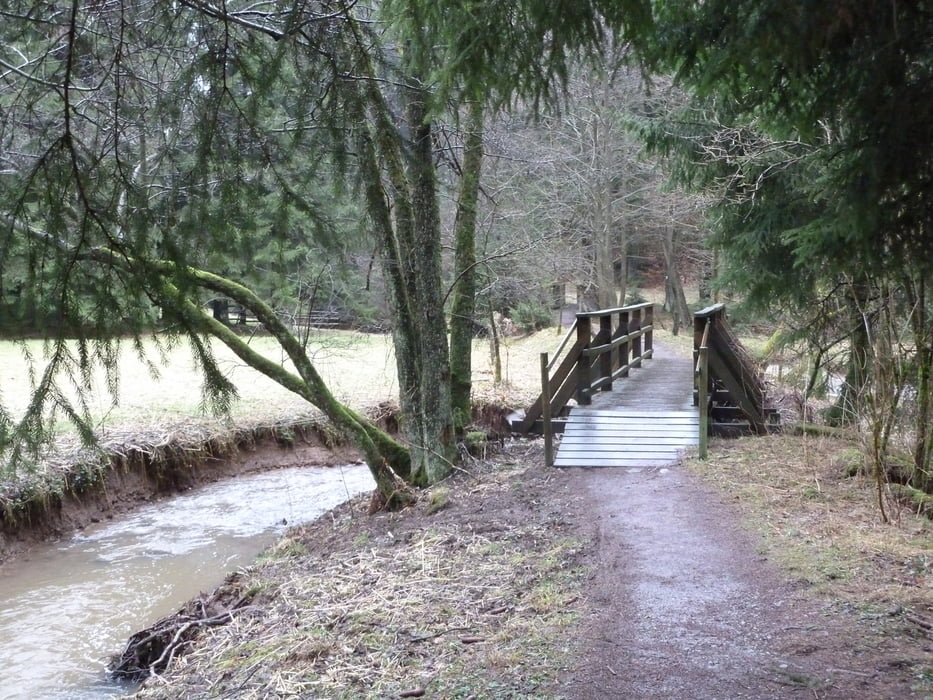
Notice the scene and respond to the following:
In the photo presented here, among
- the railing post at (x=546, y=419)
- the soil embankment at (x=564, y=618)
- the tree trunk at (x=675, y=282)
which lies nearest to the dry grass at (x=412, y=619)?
the soil embankment at (x=564, y=618)

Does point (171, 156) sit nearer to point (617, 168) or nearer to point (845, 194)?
point (845, 194)

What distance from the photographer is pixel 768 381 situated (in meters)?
10.6

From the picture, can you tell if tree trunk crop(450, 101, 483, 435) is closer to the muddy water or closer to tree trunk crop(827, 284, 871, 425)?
the muddy water

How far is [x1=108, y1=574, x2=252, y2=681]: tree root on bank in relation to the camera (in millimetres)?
6449

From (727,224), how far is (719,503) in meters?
4.30

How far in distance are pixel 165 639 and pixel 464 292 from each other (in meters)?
5.79

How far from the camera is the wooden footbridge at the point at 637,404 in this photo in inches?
342

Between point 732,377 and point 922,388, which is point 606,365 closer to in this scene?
point 732,377

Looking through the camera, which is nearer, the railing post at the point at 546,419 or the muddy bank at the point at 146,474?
the railing post at the point at 546,419

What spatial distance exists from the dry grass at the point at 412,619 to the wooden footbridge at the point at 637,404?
1.68 metres

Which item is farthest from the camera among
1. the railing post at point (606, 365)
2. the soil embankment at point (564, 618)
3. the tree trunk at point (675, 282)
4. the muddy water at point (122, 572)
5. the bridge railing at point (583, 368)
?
the tree trunk at point (675, 282)

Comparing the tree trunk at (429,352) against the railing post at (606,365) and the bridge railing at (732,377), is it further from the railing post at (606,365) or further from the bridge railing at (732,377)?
the bridge railing at (732,377)

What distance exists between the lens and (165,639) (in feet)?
22.2

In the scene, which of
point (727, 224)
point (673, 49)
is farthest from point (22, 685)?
point (727, 224)
